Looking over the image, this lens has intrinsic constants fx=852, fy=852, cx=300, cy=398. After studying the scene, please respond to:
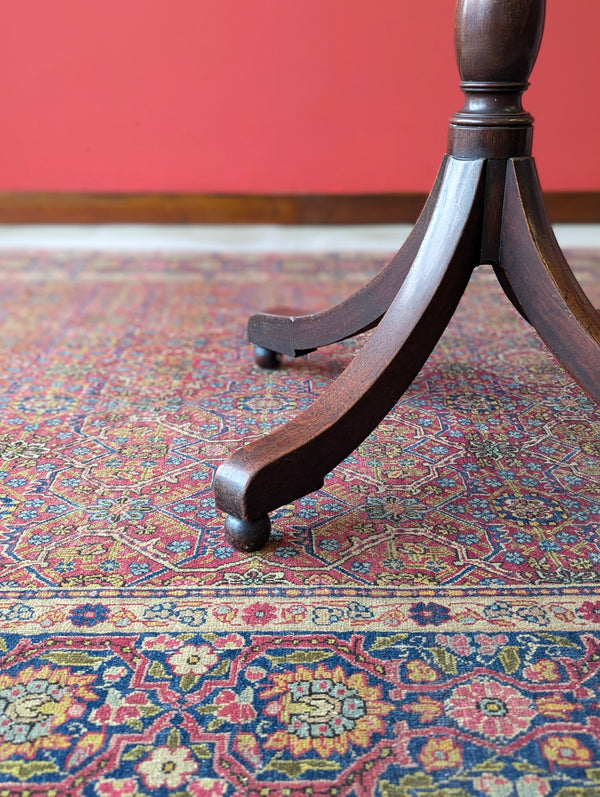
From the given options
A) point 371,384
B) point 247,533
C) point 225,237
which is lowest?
point 225,237

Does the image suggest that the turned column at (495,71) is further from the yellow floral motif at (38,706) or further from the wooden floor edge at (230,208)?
the wooden floor edge at (230,208)

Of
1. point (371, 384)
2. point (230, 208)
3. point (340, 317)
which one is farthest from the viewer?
point (230, 208)

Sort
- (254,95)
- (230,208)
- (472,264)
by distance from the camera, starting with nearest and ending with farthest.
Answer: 1. (472,264)
2. (254,95)
3. (230,208)

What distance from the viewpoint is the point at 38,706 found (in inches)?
29.8

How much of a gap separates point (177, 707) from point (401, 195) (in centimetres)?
236

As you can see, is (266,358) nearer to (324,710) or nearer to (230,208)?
(324,710)

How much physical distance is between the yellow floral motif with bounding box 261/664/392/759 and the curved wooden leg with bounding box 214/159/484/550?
23 centimetres

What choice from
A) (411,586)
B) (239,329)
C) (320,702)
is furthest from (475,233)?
(239,329)

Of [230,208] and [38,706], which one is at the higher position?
[38,706]

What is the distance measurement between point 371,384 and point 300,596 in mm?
278

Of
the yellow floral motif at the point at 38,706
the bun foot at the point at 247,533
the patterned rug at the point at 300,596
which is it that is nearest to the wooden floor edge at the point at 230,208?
the patterned rug at the point at 300,596

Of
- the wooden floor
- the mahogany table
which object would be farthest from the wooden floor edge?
the mahogany table

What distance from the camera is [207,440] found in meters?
1.32

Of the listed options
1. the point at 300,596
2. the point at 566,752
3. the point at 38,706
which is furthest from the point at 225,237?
the point at 566,752
